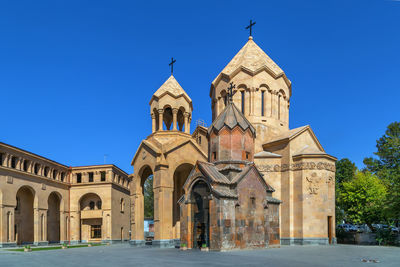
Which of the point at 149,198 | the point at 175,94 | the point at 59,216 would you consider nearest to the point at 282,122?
the point at 175,94

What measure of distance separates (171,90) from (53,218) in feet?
67.9

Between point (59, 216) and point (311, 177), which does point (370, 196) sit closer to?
point (311, 177)

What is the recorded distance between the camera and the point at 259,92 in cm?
3062

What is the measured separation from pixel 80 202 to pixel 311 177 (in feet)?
86.9

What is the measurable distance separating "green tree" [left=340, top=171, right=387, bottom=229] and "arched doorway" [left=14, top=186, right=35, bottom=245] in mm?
29425

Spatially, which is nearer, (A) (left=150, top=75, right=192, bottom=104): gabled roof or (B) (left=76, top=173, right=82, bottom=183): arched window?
(A) (left=150, top=75, right=192, bottom=104): gabled roof

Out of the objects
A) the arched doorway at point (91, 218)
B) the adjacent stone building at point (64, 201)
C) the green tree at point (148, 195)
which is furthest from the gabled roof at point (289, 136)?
the green tree at point (148, 195)

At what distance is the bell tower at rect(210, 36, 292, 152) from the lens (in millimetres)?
30078

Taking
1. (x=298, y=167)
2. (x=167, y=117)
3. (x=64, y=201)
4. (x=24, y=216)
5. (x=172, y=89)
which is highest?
(x=172, y=89)

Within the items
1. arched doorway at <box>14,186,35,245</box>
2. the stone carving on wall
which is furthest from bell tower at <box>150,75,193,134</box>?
arched doorway at <box>14,186,35,245</box>

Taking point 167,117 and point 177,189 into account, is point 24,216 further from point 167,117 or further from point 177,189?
point 167,117

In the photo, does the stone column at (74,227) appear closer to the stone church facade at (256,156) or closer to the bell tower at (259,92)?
the stone church facade at (256,156)

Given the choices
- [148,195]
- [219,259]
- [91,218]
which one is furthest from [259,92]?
[148,195]

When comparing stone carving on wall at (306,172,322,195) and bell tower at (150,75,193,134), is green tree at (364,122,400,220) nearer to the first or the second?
stone carving on wall at (306,172,322,195)
